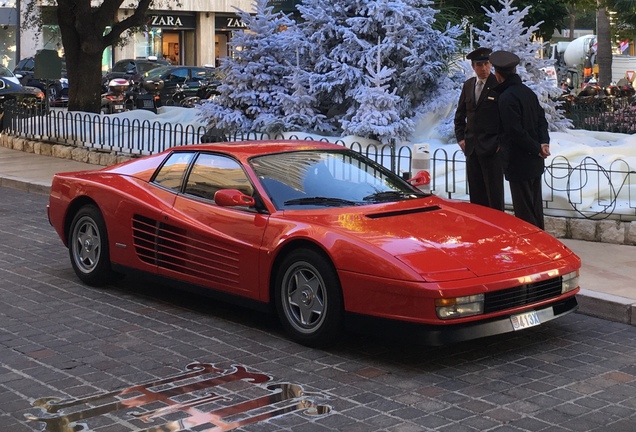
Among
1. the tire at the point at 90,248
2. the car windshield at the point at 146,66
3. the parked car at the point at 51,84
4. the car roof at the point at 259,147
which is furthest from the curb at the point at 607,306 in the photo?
the car windshield at the point at 146,66

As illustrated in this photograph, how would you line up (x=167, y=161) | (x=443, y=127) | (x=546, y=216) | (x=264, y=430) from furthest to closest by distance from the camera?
1. (x=443, y=127)
2. (x=546, y=216)
3. (x=167, y=161)
4. (x=264, y=430)

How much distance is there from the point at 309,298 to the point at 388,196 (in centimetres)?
122

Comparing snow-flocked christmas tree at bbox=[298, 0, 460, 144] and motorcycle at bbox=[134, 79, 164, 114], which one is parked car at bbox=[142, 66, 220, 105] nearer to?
motorcycle at bbox=[134, 79, 164, 114]

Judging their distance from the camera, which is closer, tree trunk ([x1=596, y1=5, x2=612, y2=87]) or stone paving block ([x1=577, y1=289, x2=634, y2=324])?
stone paving block ([x1=577, y1=289, x2=634, y2=324])

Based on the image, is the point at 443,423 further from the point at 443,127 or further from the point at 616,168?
the point at 443,127

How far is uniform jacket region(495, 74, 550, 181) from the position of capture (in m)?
8.55

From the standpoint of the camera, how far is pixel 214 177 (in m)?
7.51

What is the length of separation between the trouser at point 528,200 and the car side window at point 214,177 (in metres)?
2.72

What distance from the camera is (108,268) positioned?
322 inches

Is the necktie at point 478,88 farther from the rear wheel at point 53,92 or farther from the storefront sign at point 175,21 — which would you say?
the storefront sign at point 175,21

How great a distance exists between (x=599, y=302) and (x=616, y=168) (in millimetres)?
4266

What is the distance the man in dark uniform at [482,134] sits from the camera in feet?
29.3

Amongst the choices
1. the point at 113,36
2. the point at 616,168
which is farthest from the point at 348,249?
the point at 113,36

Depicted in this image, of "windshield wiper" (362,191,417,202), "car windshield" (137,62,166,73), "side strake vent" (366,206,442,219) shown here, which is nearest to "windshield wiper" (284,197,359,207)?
"windshield wiper" (362,191,417,202)
